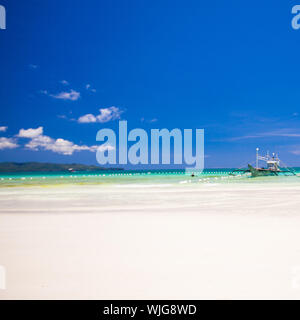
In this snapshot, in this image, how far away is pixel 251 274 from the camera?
13.0ft

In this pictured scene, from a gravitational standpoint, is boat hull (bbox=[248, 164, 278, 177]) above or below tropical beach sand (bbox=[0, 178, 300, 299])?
above

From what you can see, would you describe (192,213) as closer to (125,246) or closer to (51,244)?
(125,246)

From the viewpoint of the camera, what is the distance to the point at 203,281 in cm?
377

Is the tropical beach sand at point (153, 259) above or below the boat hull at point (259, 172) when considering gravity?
below

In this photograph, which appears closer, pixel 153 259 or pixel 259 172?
pixel 153 259

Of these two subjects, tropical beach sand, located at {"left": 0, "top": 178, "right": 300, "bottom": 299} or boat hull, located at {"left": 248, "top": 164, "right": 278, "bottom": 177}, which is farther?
boat hull, located at {"left": 248, "top": 164, "right": 278, "bottom": 177}

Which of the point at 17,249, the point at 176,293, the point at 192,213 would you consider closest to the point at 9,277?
the point at 17,249

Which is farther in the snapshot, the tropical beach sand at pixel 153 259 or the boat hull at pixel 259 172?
the boat hull at pixel 259 172

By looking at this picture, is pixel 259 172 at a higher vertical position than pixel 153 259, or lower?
higher
